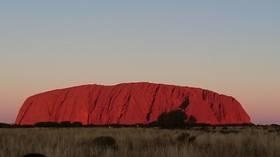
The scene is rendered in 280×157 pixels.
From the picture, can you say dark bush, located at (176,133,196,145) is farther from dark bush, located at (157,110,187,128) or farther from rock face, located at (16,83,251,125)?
rock face, located at (16,83,251,125)

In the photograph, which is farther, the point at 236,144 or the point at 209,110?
the point at 209,110

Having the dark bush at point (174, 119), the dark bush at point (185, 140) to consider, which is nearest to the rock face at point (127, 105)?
the dark bush at point (174, 119)

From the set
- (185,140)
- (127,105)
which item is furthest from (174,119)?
(185,140)

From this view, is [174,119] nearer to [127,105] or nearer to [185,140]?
[127,105]

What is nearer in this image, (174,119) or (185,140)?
(185,140)

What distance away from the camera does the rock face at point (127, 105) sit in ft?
491

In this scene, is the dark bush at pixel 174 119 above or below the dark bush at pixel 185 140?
below

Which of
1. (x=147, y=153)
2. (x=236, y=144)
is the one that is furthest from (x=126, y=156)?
(x=236, y=144)

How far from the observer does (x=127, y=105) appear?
506ft

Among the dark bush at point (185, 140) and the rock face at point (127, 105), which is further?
the rock face at point (127, 105)

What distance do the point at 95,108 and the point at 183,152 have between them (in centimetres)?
14836

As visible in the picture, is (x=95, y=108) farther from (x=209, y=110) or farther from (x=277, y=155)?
(x=277, y=155)

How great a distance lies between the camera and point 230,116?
160250 millimetres

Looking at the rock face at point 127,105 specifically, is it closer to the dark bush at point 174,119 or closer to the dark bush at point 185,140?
the dark bush at point 174,119
